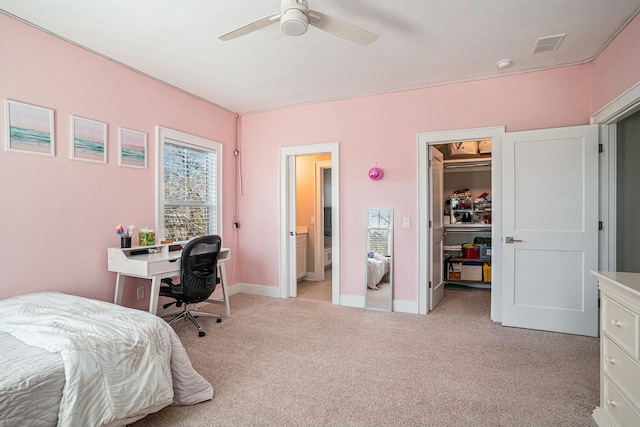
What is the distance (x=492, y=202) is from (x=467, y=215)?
1874 mm

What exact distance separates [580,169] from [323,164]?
3.44 m

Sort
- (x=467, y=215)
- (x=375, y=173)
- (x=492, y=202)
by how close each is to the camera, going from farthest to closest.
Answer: (x=467, y=215), (x=375, y=173), (x=492, y=202)

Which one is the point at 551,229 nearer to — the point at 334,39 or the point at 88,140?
the point at 334,39

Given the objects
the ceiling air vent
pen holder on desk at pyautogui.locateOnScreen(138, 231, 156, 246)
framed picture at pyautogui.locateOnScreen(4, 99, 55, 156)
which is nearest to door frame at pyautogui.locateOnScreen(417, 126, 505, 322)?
the ceiling air vent

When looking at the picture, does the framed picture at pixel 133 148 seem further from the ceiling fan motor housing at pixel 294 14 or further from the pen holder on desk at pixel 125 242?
the ceiling fan motor housing at pixel 294 14

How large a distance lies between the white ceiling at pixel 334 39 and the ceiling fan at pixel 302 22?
0.34 metres

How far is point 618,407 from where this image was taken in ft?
5.25

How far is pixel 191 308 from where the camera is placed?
383 cm

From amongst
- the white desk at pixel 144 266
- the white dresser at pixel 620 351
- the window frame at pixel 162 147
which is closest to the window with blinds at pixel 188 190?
the window frame at pixel 162 147

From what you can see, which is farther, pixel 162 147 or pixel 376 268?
pixel 376 268

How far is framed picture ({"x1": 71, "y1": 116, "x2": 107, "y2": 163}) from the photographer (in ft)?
9.06

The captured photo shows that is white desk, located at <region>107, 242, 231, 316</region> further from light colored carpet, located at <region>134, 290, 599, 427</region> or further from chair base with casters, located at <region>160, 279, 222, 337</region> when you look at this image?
light colored carpet, located at <region>134, 290, 599, 427</region>

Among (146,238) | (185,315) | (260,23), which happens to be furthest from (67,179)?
(260,23)

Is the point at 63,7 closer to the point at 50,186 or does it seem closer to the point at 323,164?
the point at 50,186
